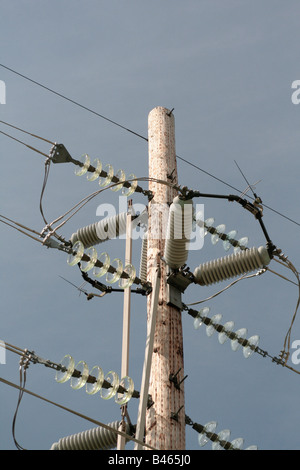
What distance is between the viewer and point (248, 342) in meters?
11.3

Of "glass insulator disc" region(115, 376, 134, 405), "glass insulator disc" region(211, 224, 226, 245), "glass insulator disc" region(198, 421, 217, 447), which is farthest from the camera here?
"glass insulator disc" region(211, 224, 226, 245)

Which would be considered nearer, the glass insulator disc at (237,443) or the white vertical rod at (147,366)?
the white vertical rod at (147,366)

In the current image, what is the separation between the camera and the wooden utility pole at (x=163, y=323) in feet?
30.0

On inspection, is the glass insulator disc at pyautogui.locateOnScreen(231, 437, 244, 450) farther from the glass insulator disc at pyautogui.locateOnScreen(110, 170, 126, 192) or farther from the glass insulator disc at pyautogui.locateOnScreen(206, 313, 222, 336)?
the glass insulator disc at pyautogui.locateOnScreen(110, 170, 126, 192)

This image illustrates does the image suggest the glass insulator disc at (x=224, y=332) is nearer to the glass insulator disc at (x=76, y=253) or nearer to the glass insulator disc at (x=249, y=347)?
the glass insulator disc at (x=249, y=347)

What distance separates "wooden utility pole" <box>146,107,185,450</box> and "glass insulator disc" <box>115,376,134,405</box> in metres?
0.31

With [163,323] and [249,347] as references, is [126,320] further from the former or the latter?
[249,347]

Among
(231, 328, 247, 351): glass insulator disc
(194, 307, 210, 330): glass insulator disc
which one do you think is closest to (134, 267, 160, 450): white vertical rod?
(194, 307, 210, 330): glass insulator disc

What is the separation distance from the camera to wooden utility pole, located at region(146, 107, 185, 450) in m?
9.16

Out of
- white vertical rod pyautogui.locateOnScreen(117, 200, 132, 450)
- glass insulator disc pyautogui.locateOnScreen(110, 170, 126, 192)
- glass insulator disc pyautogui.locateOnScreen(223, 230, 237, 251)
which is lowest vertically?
white vertical rod pyautogui.locateOnScreen(117, 200, 132, 450)

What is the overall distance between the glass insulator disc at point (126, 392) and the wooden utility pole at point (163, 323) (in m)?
0.31

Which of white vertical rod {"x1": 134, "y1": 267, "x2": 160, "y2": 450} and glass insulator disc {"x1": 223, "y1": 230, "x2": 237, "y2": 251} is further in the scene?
glass insulator disc {"x1": 223, "y1": 230, "x2": 237, "y2": 251}

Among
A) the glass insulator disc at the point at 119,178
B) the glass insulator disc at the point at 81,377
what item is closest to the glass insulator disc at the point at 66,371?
the glass insulator disc at the point at 81,377

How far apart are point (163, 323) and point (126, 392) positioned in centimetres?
120
